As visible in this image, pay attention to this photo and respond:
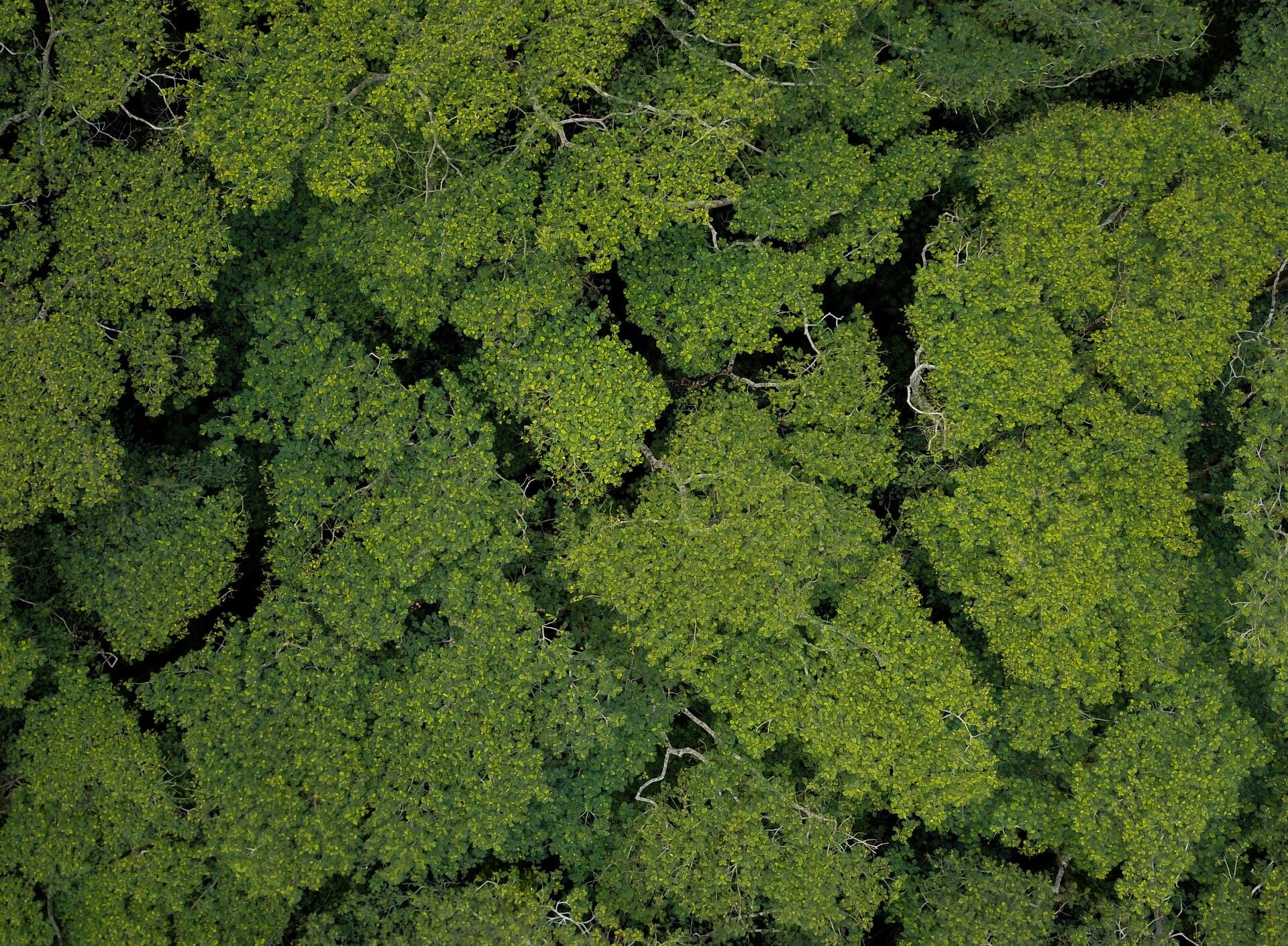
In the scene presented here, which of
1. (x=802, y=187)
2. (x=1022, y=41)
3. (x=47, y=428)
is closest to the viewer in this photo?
(x=47, y=428)

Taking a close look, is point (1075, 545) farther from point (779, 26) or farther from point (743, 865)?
point (779, 26)

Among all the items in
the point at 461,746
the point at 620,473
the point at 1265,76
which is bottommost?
the point at 461,746

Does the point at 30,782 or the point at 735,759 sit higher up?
the point at 735,759

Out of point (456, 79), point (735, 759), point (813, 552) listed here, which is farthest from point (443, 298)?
point (735, 759)

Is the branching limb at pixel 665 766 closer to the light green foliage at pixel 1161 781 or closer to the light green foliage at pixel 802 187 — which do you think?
the light green foliage at pixel 1161 781

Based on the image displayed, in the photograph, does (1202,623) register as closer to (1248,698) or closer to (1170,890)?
(1248,698)

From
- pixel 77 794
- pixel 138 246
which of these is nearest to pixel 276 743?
pixel 77 794

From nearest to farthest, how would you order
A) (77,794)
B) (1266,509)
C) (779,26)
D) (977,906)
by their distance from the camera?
1. (779,26)
2. (77,794)
3. (1266,509)
4. (977,906)
